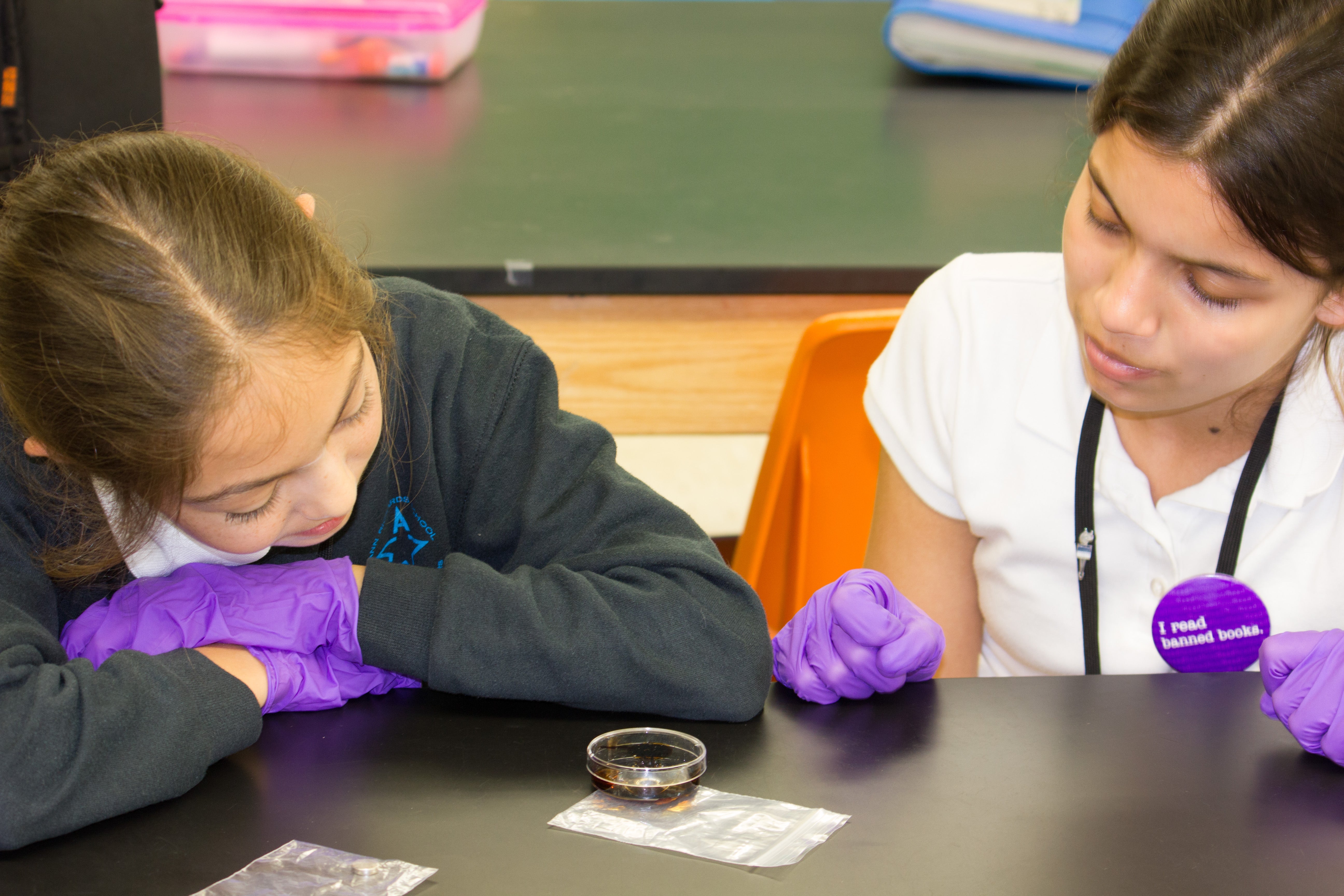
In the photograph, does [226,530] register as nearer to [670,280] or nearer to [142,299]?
[142,299]

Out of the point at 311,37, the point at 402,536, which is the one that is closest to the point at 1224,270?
the point at 402,536

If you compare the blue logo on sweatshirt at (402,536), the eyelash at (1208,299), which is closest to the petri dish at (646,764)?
the blue logo on sweatshirt at (402,536)

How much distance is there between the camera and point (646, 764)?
71 cm

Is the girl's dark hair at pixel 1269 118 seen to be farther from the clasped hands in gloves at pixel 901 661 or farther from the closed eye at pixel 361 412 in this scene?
the closed eye at pixel 361 412

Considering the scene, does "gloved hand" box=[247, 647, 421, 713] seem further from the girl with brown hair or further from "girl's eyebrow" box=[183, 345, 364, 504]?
"girl's eyebrow" box=[183, 345, 364, 504]

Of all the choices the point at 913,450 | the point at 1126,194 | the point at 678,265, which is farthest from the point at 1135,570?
the point at 678,265

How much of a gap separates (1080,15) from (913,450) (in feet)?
4.71

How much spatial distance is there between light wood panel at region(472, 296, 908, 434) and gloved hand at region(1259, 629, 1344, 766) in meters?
0.73

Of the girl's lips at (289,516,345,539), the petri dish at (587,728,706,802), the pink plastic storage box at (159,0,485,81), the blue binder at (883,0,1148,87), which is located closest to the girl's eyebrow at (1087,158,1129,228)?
the petri dish at (587,728,706,802)

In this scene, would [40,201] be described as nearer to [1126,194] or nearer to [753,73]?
[1126,194]

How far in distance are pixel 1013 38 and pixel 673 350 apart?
3.61 ft

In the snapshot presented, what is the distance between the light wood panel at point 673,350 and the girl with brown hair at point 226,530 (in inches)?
19.5

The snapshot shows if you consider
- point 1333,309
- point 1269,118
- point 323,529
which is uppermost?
point 1269,118

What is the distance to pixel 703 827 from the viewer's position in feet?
2.11
